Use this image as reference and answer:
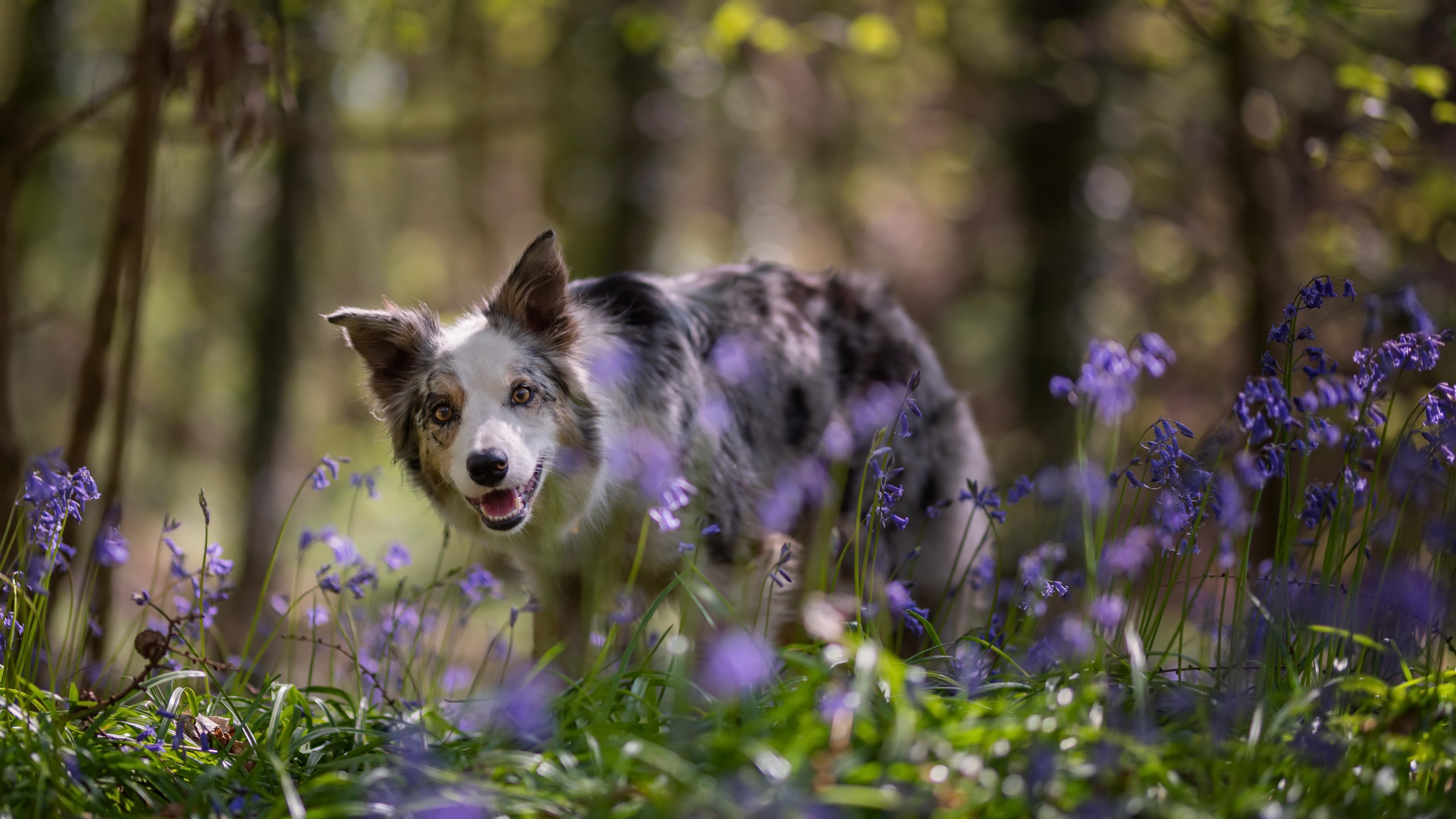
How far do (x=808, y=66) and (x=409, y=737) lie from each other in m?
13.0

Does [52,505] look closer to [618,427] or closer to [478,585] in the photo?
[478,585]

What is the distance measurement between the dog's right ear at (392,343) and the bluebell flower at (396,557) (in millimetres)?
691

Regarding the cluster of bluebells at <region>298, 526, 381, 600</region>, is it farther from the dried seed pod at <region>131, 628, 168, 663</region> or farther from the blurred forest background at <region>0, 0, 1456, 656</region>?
the blurred forest background at <region>0, 0, 1456, 656</region>

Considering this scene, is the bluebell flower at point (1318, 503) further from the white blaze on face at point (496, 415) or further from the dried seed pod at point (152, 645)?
the dried seed pod at point (152, 645)

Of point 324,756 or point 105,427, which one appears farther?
point 105,427

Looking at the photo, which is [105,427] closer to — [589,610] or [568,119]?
[568,119]

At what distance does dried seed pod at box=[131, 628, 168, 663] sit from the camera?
3148mm

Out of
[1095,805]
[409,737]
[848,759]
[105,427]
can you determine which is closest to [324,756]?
[409,737]

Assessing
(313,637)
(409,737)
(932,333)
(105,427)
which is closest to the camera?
(409,737)

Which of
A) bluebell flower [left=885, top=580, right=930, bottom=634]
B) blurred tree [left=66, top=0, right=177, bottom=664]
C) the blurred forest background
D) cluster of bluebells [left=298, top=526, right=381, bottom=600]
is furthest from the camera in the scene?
the blurred forest background

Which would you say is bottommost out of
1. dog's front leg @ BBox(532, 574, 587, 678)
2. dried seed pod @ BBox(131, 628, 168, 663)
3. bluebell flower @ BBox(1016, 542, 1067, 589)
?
dog's front leg @ BBox(532, 574, 587, 678)

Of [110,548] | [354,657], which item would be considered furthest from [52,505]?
[354,657]

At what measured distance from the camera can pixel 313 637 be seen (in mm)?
3354

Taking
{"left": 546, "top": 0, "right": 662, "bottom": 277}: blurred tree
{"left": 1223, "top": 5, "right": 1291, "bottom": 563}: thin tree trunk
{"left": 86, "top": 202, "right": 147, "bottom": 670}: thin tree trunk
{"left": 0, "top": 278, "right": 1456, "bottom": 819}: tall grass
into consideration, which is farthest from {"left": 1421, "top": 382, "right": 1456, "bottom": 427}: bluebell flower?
{"left": 546, "top": 0, "right": 662, "bottom": 277}: blurred tree
